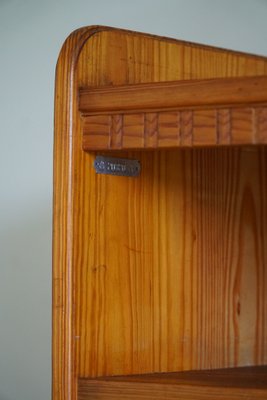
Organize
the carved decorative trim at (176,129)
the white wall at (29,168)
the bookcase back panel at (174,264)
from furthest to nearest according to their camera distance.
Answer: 1. the white wall at (29,168)
2. the bookcase back panel at (174,264)
3. the carved decorative trim at (176,129)

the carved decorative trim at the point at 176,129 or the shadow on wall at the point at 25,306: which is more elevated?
the carved decorative trim at the point at 176,129

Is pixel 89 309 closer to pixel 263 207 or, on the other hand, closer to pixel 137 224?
pixel 137 224

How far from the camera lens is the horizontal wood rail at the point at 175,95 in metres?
0.84

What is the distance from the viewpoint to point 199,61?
3.63ft

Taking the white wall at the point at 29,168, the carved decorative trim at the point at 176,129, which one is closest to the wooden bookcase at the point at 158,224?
the carved decorative trim at the point at 176,129

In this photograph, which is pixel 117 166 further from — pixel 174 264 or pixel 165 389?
pixel 165 389

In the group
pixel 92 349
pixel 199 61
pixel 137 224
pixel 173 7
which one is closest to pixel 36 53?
pixel 173 7

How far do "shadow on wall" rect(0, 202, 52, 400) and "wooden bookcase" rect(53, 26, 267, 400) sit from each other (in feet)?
3.17

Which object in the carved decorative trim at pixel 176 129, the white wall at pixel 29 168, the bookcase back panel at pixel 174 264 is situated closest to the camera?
the carved decorative trim at pixel 176 129

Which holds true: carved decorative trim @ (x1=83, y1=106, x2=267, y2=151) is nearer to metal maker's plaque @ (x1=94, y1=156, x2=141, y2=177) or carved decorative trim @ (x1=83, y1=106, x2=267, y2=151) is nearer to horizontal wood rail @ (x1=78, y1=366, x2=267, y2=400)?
metal maker's plaque @ (x1=94, y1=156, x2=141, y2=177)

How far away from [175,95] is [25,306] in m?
1.31

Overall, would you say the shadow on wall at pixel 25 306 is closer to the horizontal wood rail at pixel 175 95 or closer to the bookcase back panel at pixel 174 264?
the bookcase back panel at pixel 174 264

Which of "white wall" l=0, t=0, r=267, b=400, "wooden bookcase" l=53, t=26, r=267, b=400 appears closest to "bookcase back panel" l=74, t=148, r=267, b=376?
"wooden bookcase" l=53, t=26, r=267, b=400

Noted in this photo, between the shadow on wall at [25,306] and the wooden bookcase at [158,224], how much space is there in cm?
97
